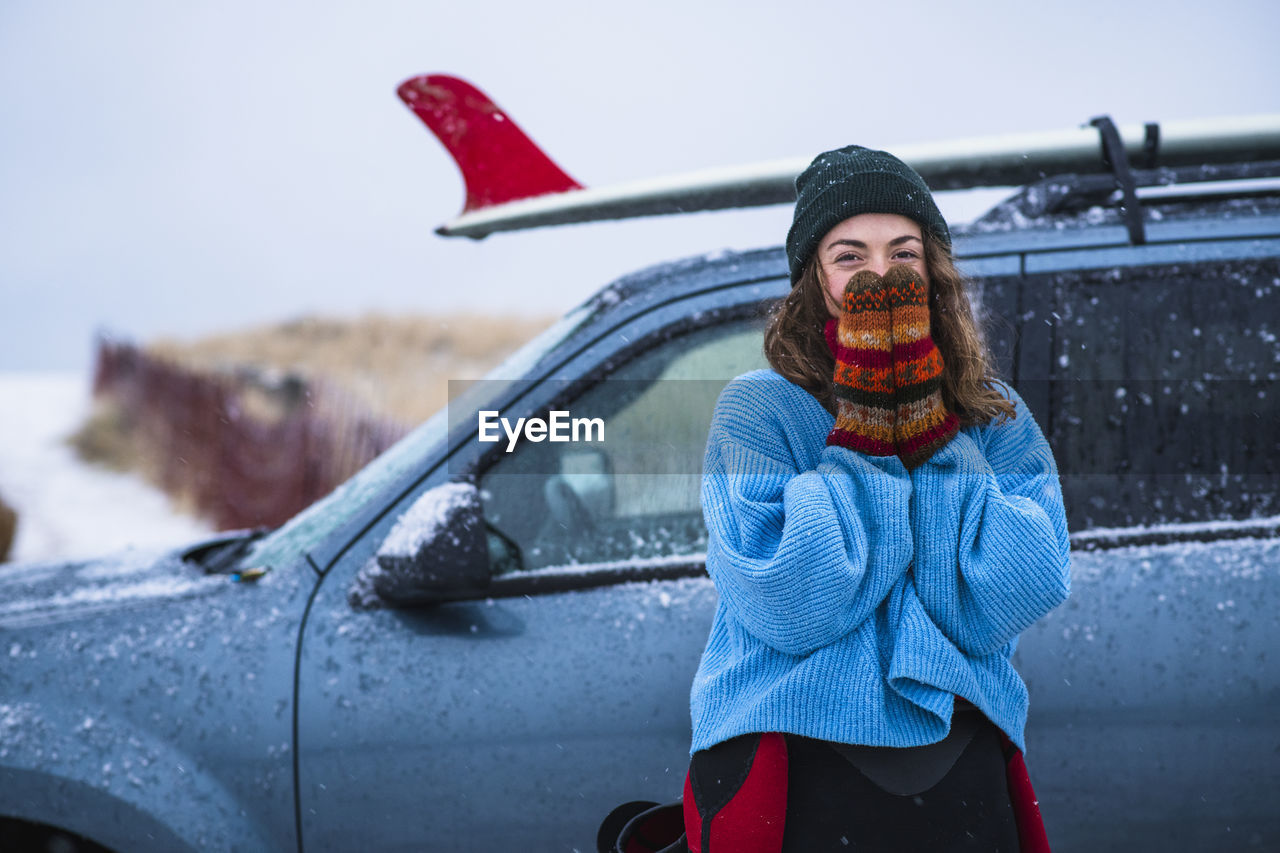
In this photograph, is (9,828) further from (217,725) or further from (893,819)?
(893,819)

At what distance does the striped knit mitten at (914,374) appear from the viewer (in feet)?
4.15

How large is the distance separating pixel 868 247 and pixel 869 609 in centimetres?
52

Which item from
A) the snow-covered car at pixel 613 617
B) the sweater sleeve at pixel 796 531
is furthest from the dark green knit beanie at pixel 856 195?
the snow-covered car at pixel 613 617

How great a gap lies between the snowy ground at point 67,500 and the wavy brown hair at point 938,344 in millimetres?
4451

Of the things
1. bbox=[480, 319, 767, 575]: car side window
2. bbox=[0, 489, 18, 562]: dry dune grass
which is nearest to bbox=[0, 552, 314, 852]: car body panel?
bbox=[480, 319, 767, 575]: car side window

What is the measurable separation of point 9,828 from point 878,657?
1853mm

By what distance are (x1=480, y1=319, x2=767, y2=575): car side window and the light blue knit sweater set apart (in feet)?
2.51

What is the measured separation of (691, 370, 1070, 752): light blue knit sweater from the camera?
1.19 metres

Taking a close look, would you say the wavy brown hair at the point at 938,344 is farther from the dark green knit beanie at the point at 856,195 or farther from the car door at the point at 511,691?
the car door at the point at 511,691

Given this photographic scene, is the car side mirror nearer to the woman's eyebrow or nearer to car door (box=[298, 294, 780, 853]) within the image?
car door (box=[298, 294, 780, 853])

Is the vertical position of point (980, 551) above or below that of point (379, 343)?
above

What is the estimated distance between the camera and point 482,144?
2625 millimetres

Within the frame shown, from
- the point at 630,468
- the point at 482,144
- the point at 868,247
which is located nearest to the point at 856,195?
the point at 868,247

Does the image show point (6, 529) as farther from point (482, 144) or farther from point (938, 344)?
point (938, 344)
